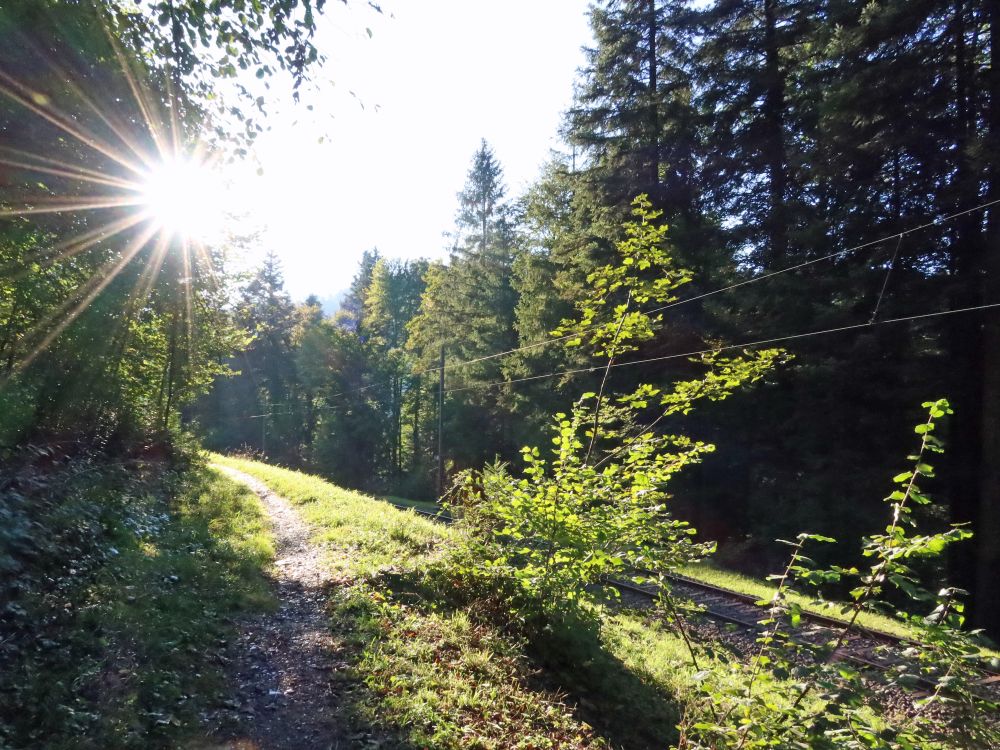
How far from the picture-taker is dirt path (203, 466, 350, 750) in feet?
13.4

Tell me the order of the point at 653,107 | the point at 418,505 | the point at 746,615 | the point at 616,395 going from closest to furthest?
the point at 616,395 → the point at 746,615 → the point at 653,107 → the point at 418,505

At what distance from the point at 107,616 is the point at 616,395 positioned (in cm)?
618

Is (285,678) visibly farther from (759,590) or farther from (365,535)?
(759,590)

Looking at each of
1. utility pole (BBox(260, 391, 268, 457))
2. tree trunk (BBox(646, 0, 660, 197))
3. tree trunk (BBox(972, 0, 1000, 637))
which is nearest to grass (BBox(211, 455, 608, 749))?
tree trunk (BBox(972, 0, 1000, 637))

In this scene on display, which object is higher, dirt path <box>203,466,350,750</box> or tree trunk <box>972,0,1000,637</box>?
tree trunk <box>972,0,1000,637</box>

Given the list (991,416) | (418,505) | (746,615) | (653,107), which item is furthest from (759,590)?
(418,505)

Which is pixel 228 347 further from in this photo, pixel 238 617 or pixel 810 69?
pixel 810 69

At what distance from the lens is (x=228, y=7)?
406cm

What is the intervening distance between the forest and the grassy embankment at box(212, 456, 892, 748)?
4 cm

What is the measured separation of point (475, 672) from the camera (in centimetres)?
539

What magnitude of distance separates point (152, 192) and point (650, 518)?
6.34m

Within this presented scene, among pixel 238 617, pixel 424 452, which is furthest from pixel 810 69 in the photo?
pixel 424 452

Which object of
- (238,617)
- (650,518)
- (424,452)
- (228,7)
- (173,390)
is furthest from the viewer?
(424,452)

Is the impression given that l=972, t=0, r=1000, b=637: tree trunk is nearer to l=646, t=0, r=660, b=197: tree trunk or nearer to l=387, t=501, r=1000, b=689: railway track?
l=387, t=501, r=1000, b=689: railway track
